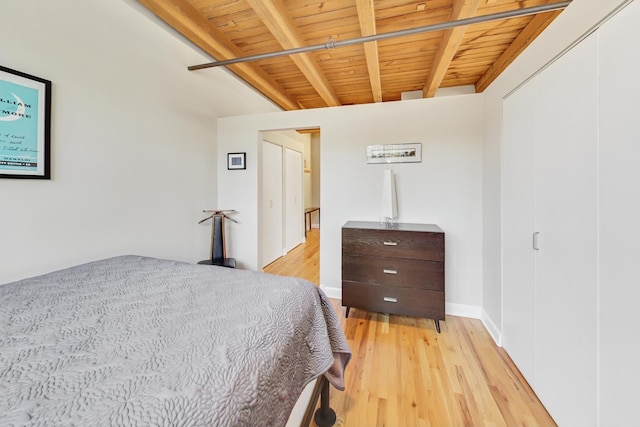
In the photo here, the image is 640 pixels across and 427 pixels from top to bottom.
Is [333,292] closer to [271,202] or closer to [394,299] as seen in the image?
[394,299]

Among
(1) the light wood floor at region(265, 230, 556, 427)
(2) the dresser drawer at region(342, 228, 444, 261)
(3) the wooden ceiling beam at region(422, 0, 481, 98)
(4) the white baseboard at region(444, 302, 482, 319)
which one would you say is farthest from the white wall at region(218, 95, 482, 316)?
(1) the light wood floor at region(265, 230, 556, 427)

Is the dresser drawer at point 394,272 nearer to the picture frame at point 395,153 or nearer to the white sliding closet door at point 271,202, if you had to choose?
the picture frame at point 395,153

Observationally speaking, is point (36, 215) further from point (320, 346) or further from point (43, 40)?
point (320, 346)

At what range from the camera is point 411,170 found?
2.61 m

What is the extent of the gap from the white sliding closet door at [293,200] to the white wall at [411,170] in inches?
66.9

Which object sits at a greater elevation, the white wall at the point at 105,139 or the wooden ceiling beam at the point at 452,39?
the wooden ceiling beam at the point at 452,39

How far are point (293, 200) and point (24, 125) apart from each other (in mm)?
3825

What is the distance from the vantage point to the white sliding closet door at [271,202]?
3828 mm

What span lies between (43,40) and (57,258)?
1.37 meters

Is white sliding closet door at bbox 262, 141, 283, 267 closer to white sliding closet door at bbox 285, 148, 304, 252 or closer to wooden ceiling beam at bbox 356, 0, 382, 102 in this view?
white sliding closet door at bbox 285, 148, 304, 252

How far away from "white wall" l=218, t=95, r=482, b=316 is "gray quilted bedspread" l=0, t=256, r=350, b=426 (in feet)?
5.46

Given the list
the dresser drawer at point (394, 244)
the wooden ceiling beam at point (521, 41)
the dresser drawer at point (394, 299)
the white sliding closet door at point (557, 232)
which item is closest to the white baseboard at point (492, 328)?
the white sliding closet door at point (557, 232)

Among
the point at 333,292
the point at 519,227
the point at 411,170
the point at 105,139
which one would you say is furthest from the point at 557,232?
the point at 105,139

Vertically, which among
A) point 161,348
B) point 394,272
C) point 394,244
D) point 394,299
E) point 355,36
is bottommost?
point 394,299
